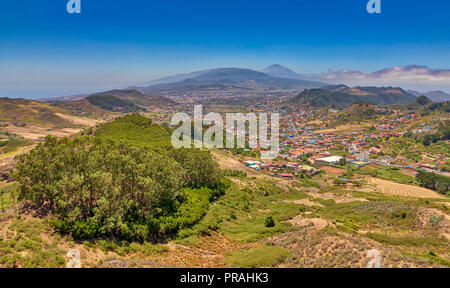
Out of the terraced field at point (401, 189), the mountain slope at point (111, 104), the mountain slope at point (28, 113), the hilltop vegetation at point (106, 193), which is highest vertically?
the mountain slope at point (111, 104)

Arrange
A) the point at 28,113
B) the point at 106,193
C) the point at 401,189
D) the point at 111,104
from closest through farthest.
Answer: the point at 106,193 → the point at 401,189 → the point at 28,113 → the point at 111,104

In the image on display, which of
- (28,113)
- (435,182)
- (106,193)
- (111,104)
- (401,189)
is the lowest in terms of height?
(401,189)

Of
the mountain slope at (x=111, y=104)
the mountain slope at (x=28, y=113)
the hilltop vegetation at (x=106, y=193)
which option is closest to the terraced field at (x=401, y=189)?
the hilltop vegetation at (x=106, y=193)

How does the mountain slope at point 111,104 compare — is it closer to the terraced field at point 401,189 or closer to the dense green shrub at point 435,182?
the terraced field at point 401,189

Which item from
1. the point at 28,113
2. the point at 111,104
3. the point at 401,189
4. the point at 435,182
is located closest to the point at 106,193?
the point at 401,189

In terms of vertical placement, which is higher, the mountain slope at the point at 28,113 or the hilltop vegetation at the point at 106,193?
the mountain slope at the point at 28,113

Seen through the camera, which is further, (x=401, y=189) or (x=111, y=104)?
(x=111, y=104)

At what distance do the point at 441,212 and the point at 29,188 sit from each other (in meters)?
32.7

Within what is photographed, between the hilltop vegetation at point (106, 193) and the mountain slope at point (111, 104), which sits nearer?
the hilltop vegetation at point (106, 193)

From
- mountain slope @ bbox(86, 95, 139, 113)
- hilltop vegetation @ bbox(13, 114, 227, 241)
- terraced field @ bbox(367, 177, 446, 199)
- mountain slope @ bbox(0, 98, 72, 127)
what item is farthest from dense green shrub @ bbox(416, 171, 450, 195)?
mountain slope @ bbox(86, 95, 139, 113)

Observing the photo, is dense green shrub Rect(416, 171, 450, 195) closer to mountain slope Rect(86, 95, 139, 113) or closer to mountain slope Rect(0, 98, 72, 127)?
mountain slope Rect(0, 98, 72, 127)

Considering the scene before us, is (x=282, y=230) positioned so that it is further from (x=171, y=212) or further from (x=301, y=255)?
(x=171, y=212)

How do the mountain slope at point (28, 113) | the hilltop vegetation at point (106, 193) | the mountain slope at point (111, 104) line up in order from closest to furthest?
the hilltop vegetation at point (106, 193) → the mountain slope at point (28, 113) → the mountain slope at point (111, 104)

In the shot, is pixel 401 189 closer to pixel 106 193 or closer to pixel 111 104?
pixel 106 193
